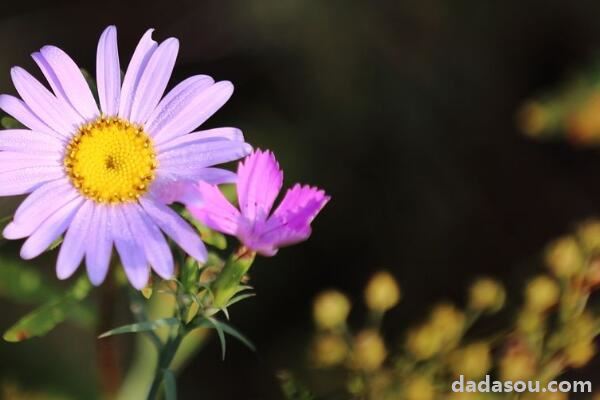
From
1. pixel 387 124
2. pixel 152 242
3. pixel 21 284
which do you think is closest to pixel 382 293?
pixel 152 242

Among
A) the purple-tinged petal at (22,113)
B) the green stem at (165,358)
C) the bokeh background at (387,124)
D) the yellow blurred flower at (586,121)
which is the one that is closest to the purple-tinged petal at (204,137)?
the purple-tinged petal at (22,113)

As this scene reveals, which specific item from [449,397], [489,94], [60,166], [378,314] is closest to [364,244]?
[489,94]

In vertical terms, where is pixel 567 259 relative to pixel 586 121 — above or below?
below

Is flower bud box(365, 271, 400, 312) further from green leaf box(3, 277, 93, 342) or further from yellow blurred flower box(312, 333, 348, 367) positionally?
green leaf box(3, 277, 93, 342)

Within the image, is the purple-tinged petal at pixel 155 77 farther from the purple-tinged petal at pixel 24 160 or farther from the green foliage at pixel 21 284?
the green foliage at pixel 21 284

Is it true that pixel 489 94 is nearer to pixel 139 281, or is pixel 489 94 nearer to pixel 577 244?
pixel 577 244

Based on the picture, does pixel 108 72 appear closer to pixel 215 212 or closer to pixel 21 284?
pixel 215 212
